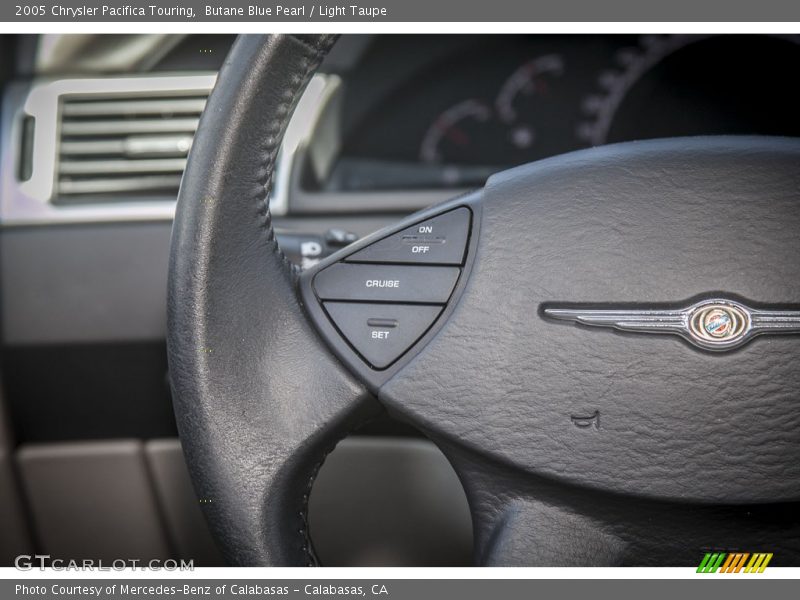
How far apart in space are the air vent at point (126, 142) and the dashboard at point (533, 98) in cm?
29

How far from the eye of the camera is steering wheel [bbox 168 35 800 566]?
0.65 m

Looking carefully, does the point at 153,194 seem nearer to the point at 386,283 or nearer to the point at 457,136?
the point at 457,136

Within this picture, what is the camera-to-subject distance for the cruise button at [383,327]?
2.31 ft

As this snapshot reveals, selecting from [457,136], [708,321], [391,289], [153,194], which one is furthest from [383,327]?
[457,136]

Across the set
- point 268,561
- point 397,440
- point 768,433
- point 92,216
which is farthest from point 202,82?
point 768,433

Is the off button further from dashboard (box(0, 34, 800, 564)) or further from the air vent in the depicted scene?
the air vent

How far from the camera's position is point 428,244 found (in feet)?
2.35

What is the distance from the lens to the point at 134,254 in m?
1.50

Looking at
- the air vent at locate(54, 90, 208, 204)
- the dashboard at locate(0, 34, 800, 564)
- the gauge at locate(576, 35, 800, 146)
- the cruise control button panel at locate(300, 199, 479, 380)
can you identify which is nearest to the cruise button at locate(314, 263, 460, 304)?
the cruise control button panel at locate(300, 199, 479, 380)

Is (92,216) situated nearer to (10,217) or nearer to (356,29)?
(10,217)

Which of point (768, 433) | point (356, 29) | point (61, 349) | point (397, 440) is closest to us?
point (768, 433)

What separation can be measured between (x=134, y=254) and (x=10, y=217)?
0.24 m

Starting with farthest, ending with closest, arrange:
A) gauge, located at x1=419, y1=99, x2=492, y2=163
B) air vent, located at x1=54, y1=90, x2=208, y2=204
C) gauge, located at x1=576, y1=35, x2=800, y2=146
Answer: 1. gauge, located at x1=419, y1=99, x2=492, y2=163
2. gauge, located at x1=576, y1=35, x2=800, y2=146
3. air vent, located at x1=54, y1=90, x2=208, y2=204

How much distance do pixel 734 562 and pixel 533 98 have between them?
56.0 inches
